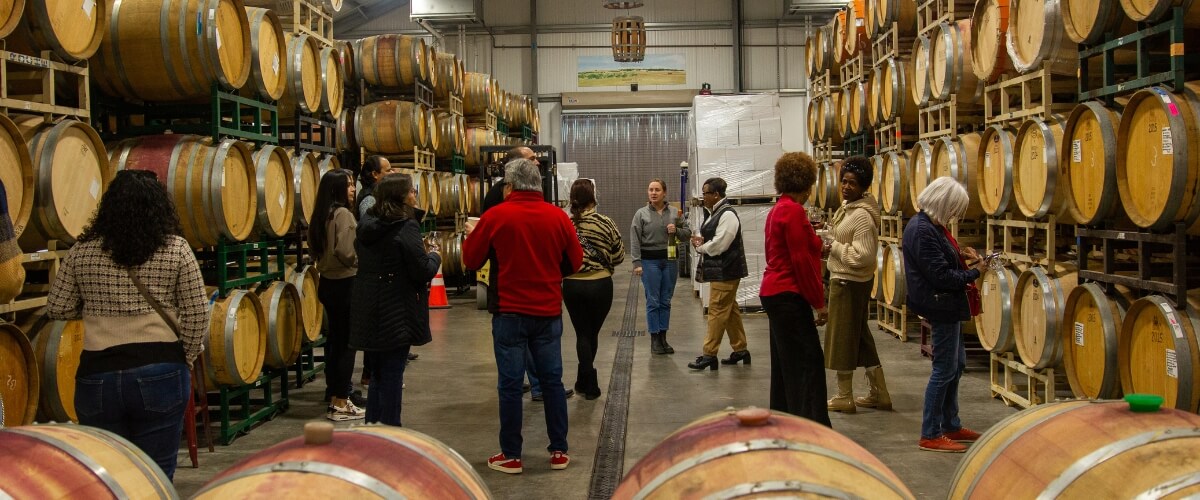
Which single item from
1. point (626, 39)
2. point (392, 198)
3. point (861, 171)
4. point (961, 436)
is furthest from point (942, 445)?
point (626, 39)

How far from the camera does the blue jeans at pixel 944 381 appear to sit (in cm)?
534

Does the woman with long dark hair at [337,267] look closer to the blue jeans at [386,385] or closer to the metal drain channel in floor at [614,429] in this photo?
the blue jeans at [386,385]

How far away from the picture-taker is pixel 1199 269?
16.3 feet

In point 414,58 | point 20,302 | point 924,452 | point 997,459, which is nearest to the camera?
point 997,459

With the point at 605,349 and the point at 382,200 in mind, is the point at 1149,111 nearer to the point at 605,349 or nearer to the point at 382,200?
the point at 382,200

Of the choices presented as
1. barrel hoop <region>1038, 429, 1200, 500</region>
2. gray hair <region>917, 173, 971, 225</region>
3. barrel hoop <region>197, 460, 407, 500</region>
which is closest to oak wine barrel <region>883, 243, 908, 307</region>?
gray hair <region>917, 173, 971, 225</region>

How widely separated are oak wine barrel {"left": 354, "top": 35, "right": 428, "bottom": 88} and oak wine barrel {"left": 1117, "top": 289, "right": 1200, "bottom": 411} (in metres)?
9.36

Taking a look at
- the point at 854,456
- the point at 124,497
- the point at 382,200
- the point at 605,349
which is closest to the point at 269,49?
the point at 382,200

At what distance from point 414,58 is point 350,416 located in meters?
6.70

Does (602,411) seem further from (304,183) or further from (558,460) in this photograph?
(304,183)

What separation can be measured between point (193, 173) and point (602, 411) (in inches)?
126

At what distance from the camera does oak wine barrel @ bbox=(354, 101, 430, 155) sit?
1206 centimetres

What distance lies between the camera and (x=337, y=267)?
669 cm

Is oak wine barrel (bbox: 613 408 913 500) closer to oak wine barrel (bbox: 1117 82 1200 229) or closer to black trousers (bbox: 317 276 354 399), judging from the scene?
oak wine barrel (bbox: 1117 82 1200 229)
